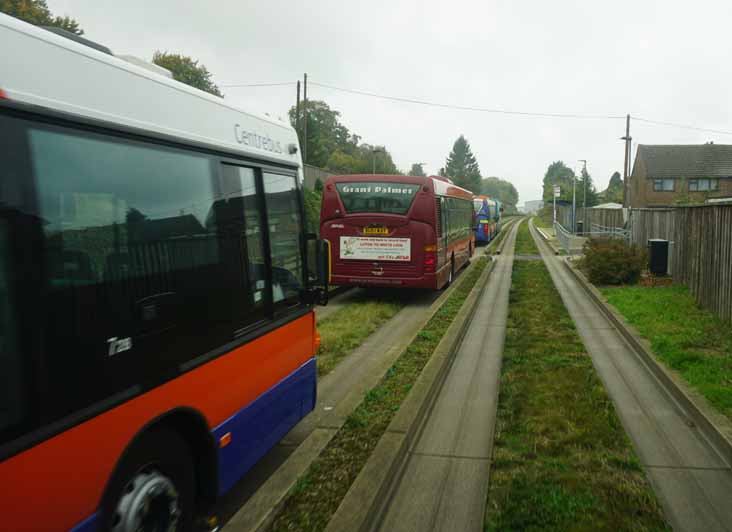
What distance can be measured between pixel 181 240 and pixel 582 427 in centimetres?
421

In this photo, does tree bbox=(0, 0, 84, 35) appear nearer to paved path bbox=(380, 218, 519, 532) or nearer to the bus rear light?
the bus rear light

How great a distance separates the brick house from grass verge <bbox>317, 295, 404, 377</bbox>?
5691 cm

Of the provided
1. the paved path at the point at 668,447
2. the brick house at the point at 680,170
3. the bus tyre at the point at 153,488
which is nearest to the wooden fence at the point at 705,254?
the paved path at the point at 668,447

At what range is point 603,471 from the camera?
4895 millimetres

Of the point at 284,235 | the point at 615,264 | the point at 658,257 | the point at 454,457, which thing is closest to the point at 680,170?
the point at 658,257

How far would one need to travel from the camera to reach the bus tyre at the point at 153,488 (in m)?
2.89

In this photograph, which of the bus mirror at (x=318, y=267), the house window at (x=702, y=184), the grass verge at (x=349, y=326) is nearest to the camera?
the bus mirror at (x=318, y=267)

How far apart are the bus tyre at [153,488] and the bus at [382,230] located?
10816 millimetres

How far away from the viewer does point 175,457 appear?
3.38 m

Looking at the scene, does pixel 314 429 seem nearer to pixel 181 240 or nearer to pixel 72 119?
pixel 181 240

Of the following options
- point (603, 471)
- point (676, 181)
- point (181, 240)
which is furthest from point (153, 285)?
point (676, 181)

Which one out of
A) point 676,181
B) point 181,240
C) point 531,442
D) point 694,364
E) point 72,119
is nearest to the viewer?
point 72,119

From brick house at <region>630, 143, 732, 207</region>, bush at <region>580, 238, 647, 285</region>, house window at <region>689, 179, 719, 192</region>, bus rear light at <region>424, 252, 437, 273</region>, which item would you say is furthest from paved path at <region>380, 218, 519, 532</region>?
house window at <region>689, 179, 719, 192</region>

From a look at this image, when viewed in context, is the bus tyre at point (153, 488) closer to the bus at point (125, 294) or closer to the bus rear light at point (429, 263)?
the bus at point (125, 294)
